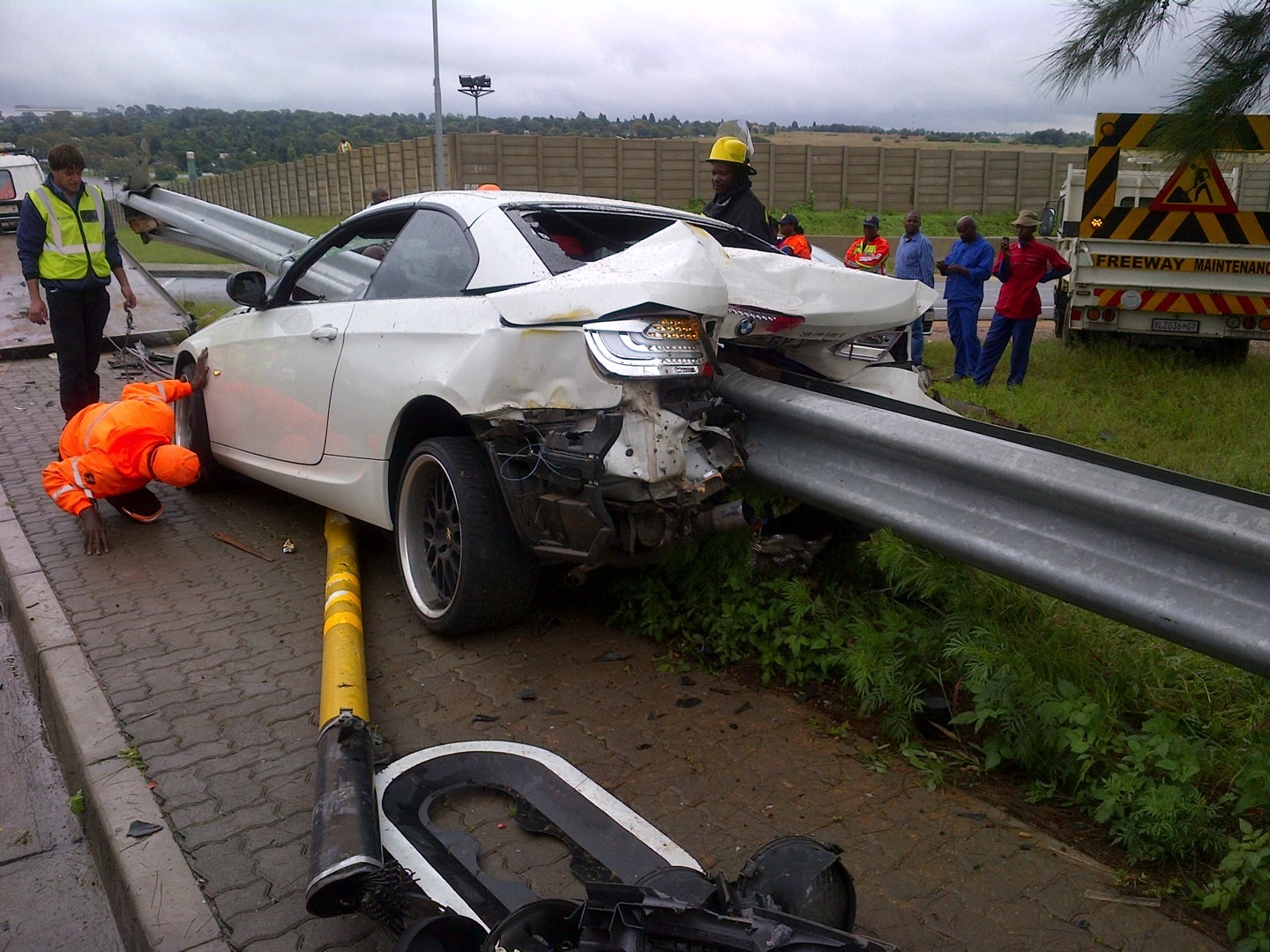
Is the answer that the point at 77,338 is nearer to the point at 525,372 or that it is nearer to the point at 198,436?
the point at 198,436

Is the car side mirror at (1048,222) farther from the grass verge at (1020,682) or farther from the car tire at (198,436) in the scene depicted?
the car tire at (198,436)

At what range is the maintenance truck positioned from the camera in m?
10.2

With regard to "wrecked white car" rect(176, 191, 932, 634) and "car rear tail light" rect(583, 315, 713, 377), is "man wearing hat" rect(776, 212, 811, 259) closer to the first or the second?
"wrecked white car" rect(176, 191, 932, 634)

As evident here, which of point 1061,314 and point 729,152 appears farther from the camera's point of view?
point 1061,314

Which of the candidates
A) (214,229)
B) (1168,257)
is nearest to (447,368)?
(214,229)

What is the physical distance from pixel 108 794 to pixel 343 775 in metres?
0.86

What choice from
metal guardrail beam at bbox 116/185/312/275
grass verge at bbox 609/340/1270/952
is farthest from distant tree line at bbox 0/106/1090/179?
grass verge at bbox 609/340/1270/952

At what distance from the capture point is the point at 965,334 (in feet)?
35.7

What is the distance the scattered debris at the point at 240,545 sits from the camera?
5438mm

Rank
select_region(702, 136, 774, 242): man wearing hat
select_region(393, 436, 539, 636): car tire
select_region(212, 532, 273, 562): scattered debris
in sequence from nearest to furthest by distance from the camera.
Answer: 1. select_region(393, 436, 539, 636): car tire
2. select_region(212, 532, 273, 562): scattered debris
3. select_region(702, 136, 774, 242): man wearing hat

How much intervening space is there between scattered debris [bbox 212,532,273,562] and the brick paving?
5cm

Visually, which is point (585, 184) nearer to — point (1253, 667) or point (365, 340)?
point (365, 340)

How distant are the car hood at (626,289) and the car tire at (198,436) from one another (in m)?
3.03

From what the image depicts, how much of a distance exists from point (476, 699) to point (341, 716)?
26.2 inches
